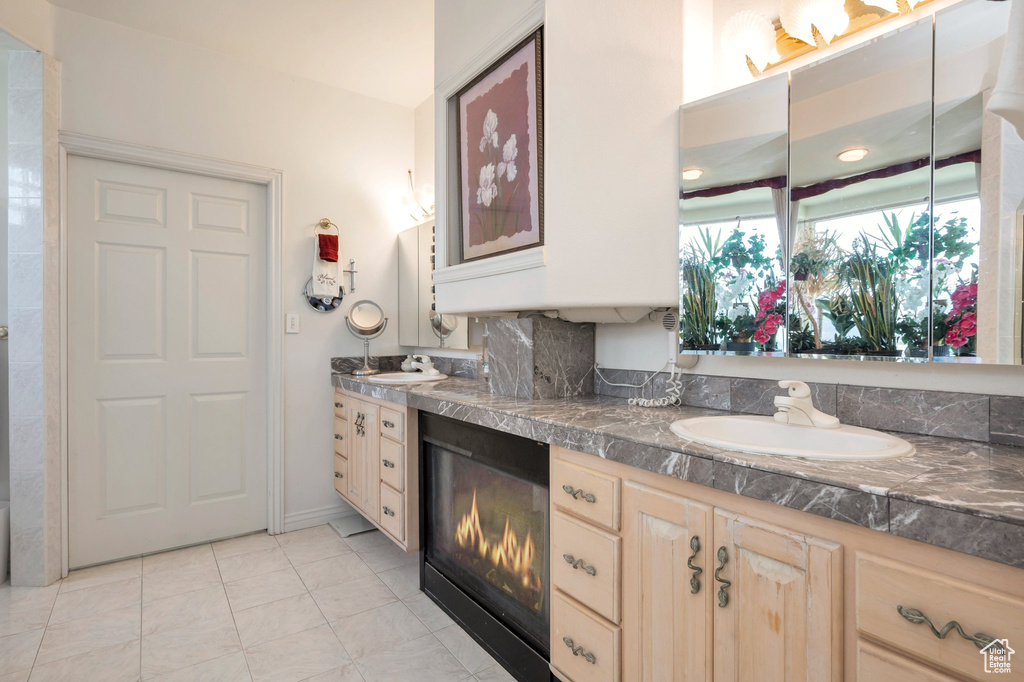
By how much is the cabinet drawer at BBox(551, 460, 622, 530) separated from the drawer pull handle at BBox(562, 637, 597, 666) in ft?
1.21

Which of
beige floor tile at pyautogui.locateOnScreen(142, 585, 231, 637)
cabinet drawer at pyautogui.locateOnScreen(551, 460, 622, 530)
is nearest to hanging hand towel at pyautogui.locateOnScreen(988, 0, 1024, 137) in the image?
cabinet drawer at pyautogui.locateOnScreen(551, 460, 622, 530)

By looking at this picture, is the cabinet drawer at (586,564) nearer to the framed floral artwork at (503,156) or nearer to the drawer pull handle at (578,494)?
the drawer pull handle at (578,494)

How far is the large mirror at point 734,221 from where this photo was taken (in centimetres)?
150

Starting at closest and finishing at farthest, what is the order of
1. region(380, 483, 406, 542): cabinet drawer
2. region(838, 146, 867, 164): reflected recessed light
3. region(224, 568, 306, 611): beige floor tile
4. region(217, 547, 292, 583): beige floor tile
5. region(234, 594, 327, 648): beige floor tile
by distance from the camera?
1. region(838, 146, 867, 164): reflected recessed light
2. region(234, 594, 327, 648): beige floor tile
3. region(224, 568, 306, 611): beige floor tile
4. region(380, 483, 406, 542): cabinet drawer
5. region(217, 547, 292, 583): beige floor tile

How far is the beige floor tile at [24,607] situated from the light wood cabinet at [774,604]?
257 centimetres

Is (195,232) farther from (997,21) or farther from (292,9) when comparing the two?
(997,21)

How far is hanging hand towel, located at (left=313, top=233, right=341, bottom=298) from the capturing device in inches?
119

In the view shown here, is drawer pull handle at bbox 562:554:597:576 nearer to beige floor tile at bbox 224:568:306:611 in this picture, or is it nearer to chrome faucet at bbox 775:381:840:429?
chrome faucet at bbox 775:381:840:429

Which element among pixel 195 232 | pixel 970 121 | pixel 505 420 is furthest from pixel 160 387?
pixel 970 121

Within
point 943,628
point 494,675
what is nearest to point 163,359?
point 494,675

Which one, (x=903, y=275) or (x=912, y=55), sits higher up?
(x=912, y=55)

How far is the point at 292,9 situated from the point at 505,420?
2215 mm

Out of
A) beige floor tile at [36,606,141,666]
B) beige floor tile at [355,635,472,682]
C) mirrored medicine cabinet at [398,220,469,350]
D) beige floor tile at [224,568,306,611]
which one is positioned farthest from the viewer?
mirrored medicine cabinet at [398,220,469,350]

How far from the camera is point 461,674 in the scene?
5.75 feet
